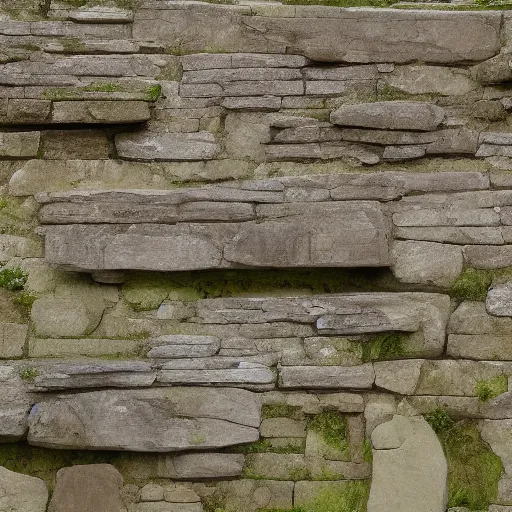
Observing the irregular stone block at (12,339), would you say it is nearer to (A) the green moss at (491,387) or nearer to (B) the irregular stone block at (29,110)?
(B) the irregular stone block at (29,110)

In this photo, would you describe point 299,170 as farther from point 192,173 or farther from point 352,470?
point 352,470

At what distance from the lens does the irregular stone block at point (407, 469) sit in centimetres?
539

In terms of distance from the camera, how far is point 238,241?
237 inches

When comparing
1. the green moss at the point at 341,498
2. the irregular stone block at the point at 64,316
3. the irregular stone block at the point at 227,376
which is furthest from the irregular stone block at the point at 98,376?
the green moss at the point at 341,498

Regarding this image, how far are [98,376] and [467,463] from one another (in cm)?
330

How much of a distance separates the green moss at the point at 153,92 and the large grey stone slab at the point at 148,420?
2856mm

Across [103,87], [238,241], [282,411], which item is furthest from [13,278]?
[282,411]

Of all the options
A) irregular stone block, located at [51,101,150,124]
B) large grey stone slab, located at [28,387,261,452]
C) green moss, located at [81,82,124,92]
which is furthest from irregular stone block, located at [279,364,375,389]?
green moss, located at [81,82,124,92]

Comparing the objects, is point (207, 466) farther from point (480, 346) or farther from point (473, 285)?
point (473, 285)

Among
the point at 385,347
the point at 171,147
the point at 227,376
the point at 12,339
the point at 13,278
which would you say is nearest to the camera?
the point at 227,376

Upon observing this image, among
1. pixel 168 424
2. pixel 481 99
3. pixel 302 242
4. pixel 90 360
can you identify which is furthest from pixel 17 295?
pixel 481 99

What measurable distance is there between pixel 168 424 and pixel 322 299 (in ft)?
5.73

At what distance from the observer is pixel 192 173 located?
6562mm

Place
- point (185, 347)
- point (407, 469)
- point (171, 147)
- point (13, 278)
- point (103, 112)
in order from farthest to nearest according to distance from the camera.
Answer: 1. point (171, 147)
2. point (103, 112)
3. point (13, 278)
4. point (185, 347)
5. point (407, 469)
